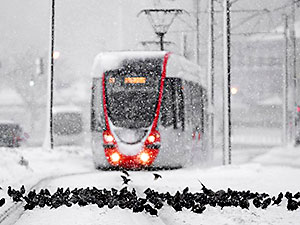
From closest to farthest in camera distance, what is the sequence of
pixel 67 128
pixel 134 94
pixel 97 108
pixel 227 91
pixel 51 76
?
pixel 134 94 < pixel 97 108 < pixel 227 91 < pixel 51 76 < pixel 67 128

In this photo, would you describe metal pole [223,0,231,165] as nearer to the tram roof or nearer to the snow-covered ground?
the tram roof

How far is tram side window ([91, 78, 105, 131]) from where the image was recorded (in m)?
17.9

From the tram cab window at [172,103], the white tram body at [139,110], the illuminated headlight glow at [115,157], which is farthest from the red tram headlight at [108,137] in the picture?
the tram cab window at [172,103]

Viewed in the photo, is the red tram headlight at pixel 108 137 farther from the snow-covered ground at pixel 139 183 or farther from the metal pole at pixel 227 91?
the metal pole at pixel 227 91

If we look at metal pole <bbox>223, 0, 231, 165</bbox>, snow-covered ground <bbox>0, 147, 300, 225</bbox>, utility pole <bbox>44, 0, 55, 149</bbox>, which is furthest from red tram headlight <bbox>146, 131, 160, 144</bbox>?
utility pole <bbox>44, 0, 55, 149</bbox>

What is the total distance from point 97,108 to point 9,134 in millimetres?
13353

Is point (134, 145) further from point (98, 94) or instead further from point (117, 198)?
point (117, 198)

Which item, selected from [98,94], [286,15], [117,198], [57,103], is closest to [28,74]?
[57,103]

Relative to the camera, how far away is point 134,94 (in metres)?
17.5

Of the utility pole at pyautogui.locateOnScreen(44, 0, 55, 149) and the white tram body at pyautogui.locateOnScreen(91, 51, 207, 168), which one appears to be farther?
the utility pole at pyautogui.locateOnScreen(44, 0, 55, 149)

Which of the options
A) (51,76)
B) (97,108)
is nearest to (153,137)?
(97,108)

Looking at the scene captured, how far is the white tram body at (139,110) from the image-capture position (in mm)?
17578

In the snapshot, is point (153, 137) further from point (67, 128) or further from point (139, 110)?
point (67, 128)

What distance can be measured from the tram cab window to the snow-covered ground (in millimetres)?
1310
